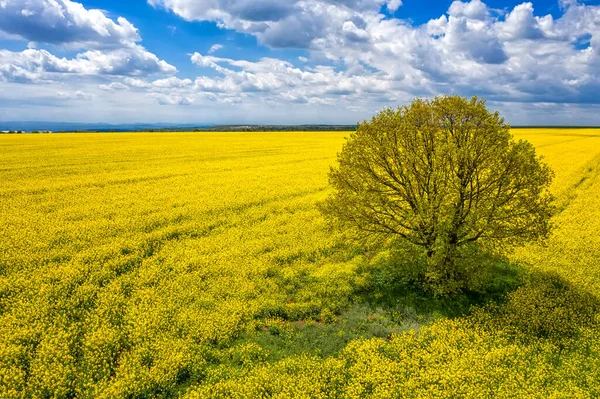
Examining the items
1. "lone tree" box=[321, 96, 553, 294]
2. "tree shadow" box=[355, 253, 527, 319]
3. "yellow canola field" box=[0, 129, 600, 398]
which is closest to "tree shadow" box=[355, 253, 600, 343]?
"tree shadow" box=[355, 253, 527, 319]

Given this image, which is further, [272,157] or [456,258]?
[272,157]

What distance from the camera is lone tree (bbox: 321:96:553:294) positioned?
13727mm

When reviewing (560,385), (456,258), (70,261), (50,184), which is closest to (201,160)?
(50,184)

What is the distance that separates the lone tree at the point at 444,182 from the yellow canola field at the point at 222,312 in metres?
2.17

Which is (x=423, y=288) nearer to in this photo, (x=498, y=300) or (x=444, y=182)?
(x=498, y=300)

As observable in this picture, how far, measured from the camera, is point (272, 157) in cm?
5119

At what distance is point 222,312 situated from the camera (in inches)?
531

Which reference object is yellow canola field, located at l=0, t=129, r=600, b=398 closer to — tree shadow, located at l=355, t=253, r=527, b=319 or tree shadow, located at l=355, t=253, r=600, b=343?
tree shadow, located at l=355, t=253, r=600, b=343

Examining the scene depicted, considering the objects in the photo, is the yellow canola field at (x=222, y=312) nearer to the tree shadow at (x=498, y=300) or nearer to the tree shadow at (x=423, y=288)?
the tree shadow at (x=498, y=300)

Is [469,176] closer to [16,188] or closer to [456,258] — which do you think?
[456,258]

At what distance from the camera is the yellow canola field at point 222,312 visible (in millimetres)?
10180

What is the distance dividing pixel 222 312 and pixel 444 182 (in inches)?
397

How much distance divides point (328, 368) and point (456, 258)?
7.35 m

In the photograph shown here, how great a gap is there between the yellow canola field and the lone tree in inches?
85.5
